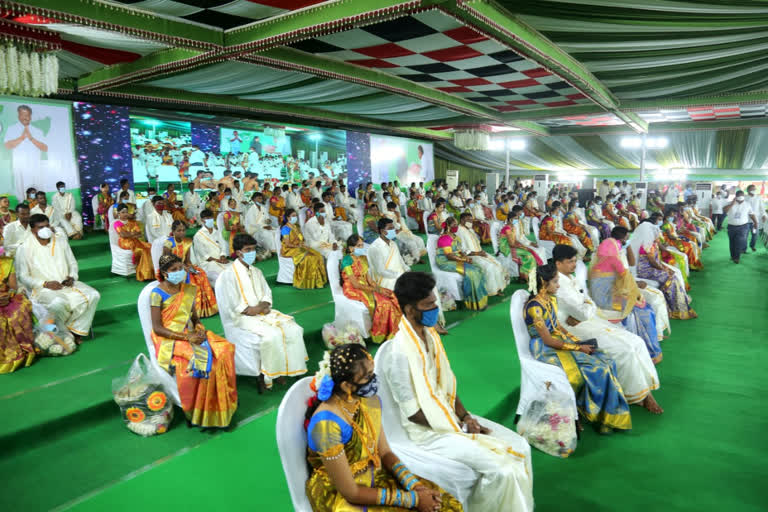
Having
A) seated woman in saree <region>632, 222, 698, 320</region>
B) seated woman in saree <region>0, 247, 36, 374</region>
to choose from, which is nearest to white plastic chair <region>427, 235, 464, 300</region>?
seated woman in saree <region>632, 222, 698, 320</region>

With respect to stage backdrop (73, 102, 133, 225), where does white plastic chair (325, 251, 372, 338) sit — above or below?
below

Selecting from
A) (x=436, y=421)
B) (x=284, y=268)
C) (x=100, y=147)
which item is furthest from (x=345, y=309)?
(x=100, y=147)

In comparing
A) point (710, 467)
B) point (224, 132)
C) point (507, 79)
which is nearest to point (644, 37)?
point (507, 79)

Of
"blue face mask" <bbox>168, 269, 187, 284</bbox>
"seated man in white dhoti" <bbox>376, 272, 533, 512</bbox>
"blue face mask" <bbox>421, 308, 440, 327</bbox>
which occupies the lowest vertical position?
"seated man in white dhoti" <bbox>376, 272, 533, 512</bbox>

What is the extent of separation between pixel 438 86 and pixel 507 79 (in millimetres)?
1205

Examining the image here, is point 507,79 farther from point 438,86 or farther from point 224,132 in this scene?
point 224,132

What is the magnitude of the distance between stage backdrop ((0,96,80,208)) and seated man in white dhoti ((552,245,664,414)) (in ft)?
25.5

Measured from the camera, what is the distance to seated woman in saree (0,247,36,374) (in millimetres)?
3393

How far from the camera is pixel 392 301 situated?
4.37 metres

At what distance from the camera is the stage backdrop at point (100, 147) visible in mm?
8023

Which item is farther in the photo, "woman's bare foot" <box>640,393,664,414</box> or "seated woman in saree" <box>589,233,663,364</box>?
"seated woman in saree" <box>589,233,663,364</box>

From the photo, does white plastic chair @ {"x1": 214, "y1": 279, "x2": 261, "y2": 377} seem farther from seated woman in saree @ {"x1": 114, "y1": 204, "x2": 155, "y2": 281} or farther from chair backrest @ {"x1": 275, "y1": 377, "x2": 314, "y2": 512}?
seated woman in saree @ {"x1": 114, "y1": 204, "x2": 155, "y2": 281}

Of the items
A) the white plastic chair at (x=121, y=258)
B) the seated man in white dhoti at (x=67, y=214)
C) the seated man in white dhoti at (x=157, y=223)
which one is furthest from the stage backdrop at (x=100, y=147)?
the white plastic chair at (x=121, y=258)

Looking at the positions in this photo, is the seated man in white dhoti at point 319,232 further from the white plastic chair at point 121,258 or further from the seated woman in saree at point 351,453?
the seated woman in saree at point 351,453
